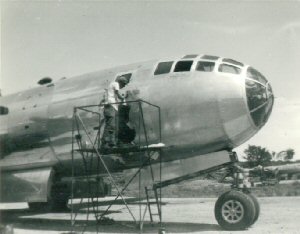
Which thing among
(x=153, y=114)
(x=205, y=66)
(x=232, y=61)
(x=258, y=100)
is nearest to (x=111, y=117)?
(x=153, y=114)

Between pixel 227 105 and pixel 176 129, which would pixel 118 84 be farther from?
pixel 227 105

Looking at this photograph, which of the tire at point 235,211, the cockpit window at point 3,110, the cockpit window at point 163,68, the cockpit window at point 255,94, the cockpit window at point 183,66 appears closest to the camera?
the tire at point 235,211

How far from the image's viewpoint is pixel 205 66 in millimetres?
10773

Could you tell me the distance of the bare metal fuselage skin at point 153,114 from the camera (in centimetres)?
1021

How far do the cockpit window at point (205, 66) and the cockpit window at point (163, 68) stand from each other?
0.78 m

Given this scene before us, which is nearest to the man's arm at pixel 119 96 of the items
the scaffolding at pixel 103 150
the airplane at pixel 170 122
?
the scaffolding at pixel 103 150

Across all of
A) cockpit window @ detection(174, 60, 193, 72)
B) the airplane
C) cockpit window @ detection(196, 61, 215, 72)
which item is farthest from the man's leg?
cockpit window @ detection(196, 61, 215, 72)

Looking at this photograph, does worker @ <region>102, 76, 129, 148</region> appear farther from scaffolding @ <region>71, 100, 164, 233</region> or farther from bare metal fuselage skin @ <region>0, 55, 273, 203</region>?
bare metal fuselage skin @ <region>0, 55, 273, 203</region>

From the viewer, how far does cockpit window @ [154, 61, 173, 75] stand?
11.1 metres

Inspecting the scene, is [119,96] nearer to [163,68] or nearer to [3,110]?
[163,68]

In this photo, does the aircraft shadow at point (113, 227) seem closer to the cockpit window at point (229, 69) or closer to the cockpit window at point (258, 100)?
the cockpit window at point (258, 100)

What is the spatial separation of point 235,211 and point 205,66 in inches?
145

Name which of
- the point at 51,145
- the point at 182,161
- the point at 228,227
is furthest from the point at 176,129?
the point at 51,145

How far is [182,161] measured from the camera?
1111 centimetres
